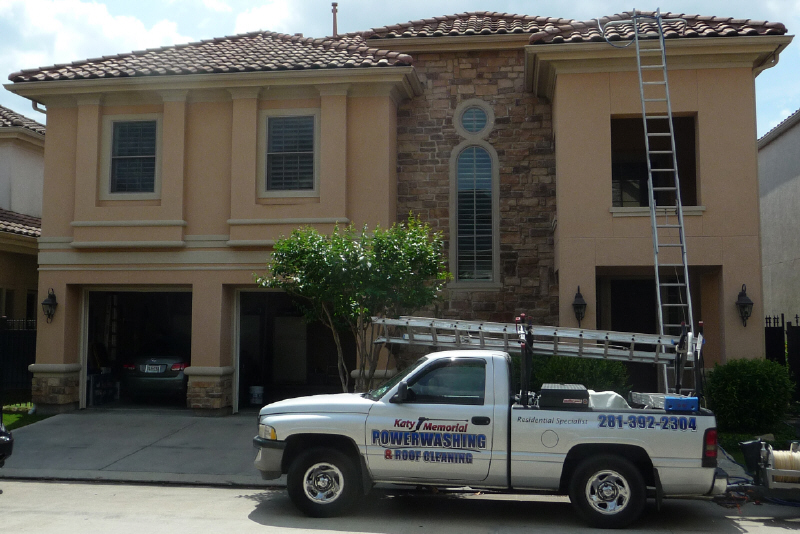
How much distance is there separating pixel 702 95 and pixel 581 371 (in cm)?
542

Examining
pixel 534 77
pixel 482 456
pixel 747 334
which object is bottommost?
pixel 482 456

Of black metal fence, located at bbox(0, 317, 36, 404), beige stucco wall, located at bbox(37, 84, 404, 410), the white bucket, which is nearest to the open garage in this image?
beige stucco wall, located at bbox(37, 84, 404, 410)

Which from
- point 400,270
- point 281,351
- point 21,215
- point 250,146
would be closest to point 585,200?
point 400,270

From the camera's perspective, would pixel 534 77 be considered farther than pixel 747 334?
Yes

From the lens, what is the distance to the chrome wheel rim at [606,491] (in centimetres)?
766

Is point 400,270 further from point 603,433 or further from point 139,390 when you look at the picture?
point 139,390

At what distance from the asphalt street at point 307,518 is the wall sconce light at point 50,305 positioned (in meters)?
5.54

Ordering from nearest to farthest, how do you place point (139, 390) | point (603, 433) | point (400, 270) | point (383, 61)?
point (603, 433)
point (400, 270)
point (383, 61)
point (139, 390)

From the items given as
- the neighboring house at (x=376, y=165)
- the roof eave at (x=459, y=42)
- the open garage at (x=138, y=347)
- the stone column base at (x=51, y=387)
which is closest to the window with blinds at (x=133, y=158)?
the neighboring house at (x=376, y=165)

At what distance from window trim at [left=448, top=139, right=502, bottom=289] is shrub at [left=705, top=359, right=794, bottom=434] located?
4658 millimetres

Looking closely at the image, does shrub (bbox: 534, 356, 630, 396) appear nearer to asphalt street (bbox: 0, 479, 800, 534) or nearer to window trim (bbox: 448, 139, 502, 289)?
asphalt street (bbox: 0, 479, 800, 534)

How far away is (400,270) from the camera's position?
10.2m

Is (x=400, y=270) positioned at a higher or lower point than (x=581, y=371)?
higher

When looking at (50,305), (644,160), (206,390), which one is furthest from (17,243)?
(644,160)
